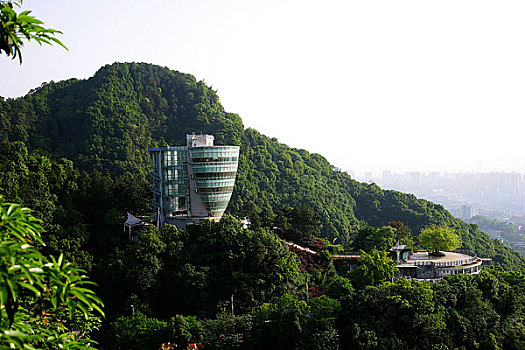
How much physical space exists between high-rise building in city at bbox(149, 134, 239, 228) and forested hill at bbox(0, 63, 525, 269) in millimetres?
7056

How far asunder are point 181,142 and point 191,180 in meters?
25.6

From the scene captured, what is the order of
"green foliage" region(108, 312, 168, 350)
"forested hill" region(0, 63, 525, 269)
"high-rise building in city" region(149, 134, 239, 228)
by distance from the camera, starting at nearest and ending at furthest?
1. "green foliage" region(108, 312, 168, 350)
2. "high-rise building in city" region(149, 134, 239, 228)
3. "forested hill" region(0, 63, 525, 269)

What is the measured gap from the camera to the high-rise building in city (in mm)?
27547

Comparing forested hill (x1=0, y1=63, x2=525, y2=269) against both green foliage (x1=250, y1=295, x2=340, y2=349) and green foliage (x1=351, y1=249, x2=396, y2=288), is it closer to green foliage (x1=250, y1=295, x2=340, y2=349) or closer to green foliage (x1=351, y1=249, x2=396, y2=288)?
green foliage (x1=351, y1=249, x2=396, y2=288)

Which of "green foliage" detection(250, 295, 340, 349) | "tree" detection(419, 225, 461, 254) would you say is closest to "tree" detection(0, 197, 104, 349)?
"green foliage" detection(250, 295, 340, 349)

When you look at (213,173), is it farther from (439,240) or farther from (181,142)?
(181,142)

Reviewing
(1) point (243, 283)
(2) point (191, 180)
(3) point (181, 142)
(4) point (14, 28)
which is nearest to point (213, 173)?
(2) point (191, 180)

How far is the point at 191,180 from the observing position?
92.3ft

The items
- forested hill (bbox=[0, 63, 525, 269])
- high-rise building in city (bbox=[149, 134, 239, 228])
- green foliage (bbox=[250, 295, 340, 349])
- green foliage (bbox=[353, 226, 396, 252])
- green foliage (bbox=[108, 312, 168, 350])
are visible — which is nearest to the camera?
green foliage (bbox=[108, 312, 168, 350])

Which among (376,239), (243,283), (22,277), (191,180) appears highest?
(191,180)

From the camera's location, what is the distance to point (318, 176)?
54.7 m

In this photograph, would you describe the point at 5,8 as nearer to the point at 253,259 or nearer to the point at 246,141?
the point at 253,259

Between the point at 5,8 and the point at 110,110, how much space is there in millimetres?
47994

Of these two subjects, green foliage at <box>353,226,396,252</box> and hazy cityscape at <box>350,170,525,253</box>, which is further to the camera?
hazy cityscape at <box>350,170,525,253</box>
